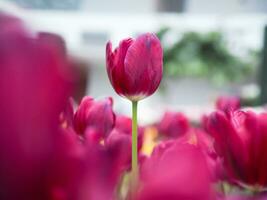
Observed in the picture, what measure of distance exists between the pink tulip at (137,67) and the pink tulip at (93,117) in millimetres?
15

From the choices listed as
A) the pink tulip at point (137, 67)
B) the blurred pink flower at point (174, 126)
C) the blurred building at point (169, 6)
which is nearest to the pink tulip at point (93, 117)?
the pink tulip at point (137, 67)

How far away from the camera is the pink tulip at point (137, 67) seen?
219 millimetres

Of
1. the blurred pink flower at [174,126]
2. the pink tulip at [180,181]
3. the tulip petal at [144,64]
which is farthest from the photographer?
the blurred pink flower at [174,126]

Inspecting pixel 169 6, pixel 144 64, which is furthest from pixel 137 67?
pixel 169 6

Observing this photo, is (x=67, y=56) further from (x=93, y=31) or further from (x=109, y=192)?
(x=93, y=31)

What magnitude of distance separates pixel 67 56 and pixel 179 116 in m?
0.28

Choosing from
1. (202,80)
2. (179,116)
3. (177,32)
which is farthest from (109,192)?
(202,80)

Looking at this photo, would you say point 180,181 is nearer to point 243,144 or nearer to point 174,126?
point 243,144

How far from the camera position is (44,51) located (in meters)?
0.11

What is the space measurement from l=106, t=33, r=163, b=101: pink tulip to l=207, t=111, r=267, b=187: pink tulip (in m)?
0.03

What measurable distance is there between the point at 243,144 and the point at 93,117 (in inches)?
2.6

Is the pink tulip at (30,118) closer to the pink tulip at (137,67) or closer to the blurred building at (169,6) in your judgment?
the pink tulip at (137,67)

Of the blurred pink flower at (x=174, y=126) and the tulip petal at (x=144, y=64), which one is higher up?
the tulip petal at (x=144, y=64)

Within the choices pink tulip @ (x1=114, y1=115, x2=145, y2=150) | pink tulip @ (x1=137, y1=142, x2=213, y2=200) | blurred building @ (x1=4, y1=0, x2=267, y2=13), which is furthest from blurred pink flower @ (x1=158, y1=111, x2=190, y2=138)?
blurred building @ (x1=4, y1=0, x2=267, y2=13)
